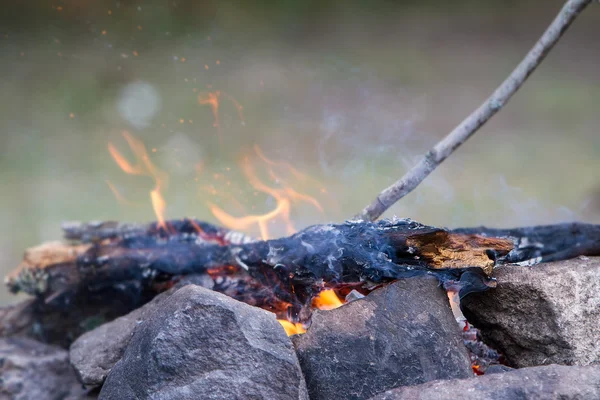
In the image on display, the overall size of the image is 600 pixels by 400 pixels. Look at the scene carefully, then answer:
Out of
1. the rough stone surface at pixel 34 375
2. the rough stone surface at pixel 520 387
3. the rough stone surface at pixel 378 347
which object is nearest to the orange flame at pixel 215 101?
the rough stone surface at pixel 34 375

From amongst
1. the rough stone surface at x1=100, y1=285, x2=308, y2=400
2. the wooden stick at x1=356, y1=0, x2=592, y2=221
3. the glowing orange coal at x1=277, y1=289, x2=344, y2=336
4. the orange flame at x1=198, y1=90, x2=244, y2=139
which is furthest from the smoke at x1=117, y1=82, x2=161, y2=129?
the rough stone surface at x1=100, y1=285, x2=308, y2=400

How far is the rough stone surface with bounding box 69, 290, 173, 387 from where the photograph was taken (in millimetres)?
1645

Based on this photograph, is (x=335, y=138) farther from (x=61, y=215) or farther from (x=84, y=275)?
(x=84, y=275)

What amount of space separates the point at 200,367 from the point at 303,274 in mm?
499

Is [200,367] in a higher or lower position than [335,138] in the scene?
lower

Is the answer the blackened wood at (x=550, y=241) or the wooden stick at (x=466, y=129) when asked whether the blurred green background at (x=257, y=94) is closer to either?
the blackened wood at (x=550, y=241)

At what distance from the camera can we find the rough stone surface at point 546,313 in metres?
1.38

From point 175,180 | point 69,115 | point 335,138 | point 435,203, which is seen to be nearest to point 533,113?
point 435,203

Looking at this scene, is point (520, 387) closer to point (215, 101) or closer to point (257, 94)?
point (257, 94)

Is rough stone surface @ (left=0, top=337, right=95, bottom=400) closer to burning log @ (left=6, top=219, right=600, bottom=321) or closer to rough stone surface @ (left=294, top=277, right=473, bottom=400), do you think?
burning log @ (left=6, top=219, right=600, bottom=321)

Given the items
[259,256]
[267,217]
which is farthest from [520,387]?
[267,217]

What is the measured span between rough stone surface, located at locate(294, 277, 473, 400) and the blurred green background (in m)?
2.79

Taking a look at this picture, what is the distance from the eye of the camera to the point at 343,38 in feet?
14.8

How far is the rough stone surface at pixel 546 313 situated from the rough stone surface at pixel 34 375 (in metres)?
1.54
